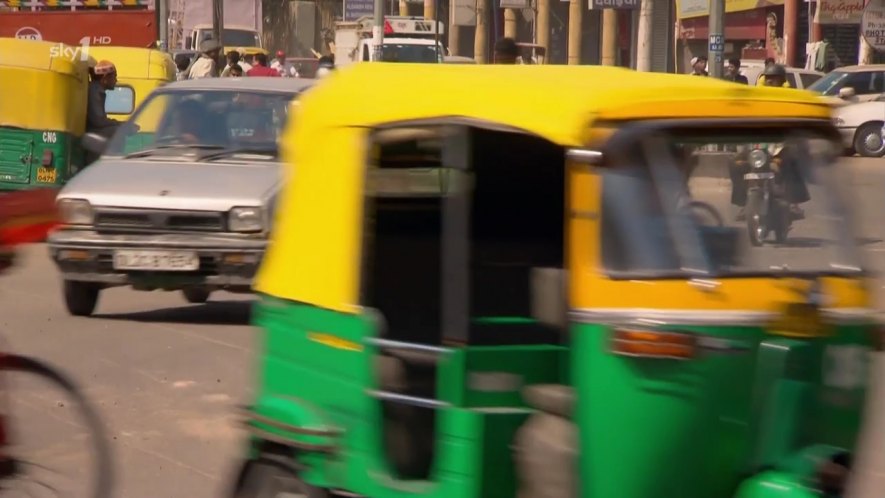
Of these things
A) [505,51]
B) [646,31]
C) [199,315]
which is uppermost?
[646,31]

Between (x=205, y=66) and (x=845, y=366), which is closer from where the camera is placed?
(x=845, y=366)

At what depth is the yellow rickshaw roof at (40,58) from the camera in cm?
1883

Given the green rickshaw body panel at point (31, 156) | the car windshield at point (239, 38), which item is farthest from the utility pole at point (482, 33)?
the green rickshaw body panel at point (31, 156)

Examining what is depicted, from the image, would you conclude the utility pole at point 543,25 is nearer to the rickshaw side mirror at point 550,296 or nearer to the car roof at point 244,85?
the car roof at point 244,85

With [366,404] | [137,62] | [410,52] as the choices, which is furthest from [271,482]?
[410,52]

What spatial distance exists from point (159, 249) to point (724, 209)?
6.96m

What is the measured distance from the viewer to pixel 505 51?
12.1 meters

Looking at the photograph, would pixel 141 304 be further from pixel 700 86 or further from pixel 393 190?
pixel 700 86

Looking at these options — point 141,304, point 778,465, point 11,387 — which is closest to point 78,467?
point 11,387

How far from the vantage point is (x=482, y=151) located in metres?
5.38

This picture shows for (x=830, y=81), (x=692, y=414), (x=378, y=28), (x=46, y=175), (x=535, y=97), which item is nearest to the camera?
(x=692, y=414)

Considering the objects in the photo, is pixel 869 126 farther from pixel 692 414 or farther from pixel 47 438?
pixel 692 414

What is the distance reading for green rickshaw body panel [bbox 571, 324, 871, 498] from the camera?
4.18 meters

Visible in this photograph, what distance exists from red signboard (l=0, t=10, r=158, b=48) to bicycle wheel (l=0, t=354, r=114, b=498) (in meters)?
25.5
